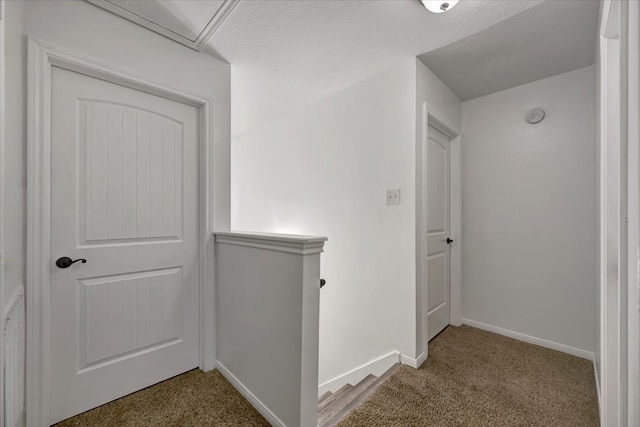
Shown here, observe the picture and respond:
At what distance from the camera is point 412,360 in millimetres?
1993

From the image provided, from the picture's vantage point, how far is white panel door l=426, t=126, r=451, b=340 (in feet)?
7.95

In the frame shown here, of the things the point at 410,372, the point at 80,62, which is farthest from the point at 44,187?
the point at 410,372

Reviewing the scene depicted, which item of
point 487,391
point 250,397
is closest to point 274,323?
point 250,397

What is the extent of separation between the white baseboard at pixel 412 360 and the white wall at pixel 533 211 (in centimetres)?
100

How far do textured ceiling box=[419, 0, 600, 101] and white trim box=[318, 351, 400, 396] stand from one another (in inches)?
90.2

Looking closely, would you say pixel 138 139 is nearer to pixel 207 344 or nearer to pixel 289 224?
pixel 207 344

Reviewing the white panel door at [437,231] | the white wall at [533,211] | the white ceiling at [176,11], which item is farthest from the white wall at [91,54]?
the white wall at [533,211]

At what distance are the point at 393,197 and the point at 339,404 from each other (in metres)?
1.46

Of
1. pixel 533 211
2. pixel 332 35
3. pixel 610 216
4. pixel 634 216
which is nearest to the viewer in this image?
pixel 634 216

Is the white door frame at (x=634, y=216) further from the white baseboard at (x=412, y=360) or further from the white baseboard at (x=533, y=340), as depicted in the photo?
the white baseboard at (x=533, y=340)

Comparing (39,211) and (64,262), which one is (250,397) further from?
(39,211)

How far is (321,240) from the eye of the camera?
1.32m

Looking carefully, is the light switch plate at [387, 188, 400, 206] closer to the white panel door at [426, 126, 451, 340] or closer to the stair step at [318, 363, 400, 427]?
the white panel door at [426, 126, 451, 340]

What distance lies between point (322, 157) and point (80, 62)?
190 centimetres
